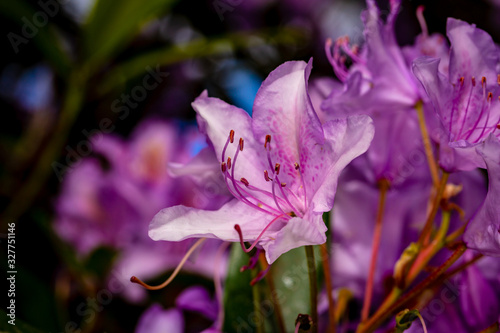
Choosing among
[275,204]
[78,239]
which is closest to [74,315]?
[78,239]

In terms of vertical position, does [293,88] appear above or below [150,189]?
above

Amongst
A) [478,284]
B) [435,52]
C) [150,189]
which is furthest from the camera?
[150,189]

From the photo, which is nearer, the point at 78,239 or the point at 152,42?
the point at 78,239

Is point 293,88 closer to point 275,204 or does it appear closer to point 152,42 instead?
point 275,204

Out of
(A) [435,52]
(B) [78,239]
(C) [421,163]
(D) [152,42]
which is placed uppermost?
(A) [435,52]

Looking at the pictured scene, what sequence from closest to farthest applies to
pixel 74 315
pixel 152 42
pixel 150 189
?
pixel 74 315
pixel 150 189
pixel 152 42

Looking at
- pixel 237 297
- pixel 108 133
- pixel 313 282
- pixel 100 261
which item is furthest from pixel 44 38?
pixel 313 282

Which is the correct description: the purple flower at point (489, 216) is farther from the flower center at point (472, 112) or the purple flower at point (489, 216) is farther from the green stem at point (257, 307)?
the green stem at point (257, 307)

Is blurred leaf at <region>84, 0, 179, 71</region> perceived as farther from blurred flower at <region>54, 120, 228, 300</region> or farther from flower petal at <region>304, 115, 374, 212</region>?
flower petal at <region>304, 115, 374, 212</region>
